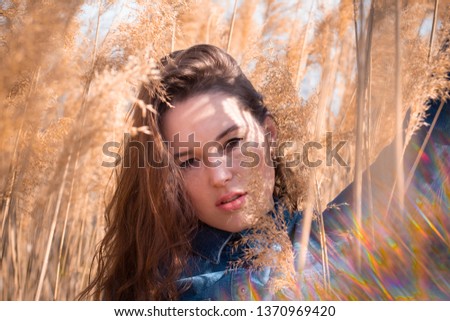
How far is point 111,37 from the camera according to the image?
1.23 metres

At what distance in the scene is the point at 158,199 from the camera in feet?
5.18

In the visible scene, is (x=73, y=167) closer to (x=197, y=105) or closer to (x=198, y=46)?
(x=197, y=105)

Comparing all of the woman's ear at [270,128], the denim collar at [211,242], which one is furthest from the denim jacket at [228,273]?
the woman's ear at [270,128]

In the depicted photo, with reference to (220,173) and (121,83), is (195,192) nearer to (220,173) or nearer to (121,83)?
(220,173)

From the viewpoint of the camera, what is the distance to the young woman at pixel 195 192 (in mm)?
1373

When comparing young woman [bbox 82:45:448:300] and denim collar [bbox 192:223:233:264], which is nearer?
young woman [bbox 82:45:448:300]

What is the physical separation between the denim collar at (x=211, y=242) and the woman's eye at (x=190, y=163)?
0.19 metres

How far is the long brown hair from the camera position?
4.98ft

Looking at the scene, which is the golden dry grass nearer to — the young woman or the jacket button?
the young woman

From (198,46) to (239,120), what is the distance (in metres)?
0.36

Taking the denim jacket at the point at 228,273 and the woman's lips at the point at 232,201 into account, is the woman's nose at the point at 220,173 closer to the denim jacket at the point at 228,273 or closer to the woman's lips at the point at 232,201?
the woman's lips at the point at 232,201

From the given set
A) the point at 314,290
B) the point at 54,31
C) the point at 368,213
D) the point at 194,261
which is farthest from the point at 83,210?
the point at 368,213

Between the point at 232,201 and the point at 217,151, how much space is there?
0.42 feet

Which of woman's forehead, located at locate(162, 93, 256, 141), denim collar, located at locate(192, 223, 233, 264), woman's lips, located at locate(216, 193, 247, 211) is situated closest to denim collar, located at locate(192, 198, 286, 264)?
denim collar, located at locate(192, 223, 233, 264)
